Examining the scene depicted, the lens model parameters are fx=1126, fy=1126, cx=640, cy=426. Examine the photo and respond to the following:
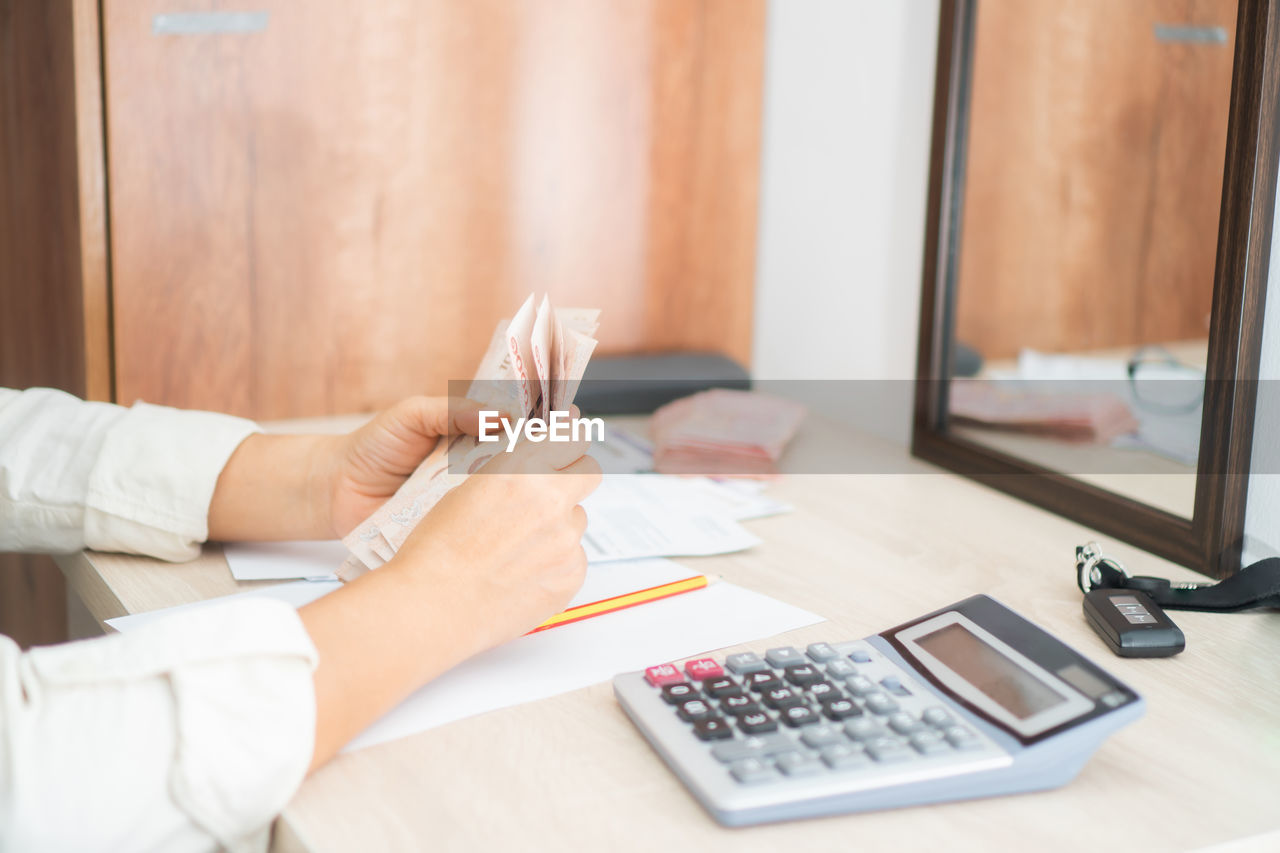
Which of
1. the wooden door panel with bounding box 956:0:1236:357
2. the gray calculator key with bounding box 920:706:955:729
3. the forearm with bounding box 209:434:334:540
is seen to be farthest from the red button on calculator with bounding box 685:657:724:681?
the wooden door panel with bounding box 956:0:1236:357

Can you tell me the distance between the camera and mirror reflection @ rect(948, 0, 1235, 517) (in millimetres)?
831

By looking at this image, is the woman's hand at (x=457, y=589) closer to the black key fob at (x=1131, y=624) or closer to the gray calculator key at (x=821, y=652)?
the gray calculator key at (x=821, y=652)

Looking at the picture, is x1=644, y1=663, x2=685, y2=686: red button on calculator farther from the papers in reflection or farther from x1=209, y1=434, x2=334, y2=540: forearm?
x1=209, y1=434, x2=334, y2=540: forearm

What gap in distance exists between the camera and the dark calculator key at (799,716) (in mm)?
530

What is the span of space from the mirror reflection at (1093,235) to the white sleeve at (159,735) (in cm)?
66

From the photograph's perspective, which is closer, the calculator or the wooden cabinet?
the calculator

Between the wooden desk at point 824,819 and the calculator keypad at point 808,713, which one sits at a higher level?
the calculator keypad at point 808,713

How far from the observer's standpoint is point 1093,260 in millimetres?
960

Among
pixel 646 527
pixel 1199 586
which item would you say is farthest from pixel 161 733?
pixel 1199 586

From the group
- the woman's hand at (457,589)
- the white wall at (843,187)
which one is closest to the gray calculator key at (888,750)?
the woman's hand at (457,589)

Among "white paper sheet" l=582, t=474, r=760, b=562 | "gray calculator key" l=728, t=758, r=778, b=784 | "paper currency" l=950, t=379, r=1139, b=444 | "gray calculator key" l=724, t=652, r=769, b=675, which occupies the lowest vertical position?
"white paper sheet" l=582, t=474, r=760, b=562

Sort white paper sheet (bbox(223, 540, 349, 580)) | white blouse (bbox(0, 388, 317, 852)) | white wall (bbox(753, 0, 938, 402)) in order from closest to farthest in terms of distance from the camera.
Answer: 1. white blouse (bbox(0, 388, 317, 852))
2. white paper sheet (bbox(223, 540, 349, 580))
3. white wall (bbox(753, 0, 938, 402))

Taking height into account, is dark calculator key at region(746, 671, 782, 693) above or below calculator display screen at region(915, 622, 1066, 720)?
below

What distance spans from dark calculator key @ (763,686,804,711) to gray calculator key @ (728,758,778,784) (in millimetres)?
51
